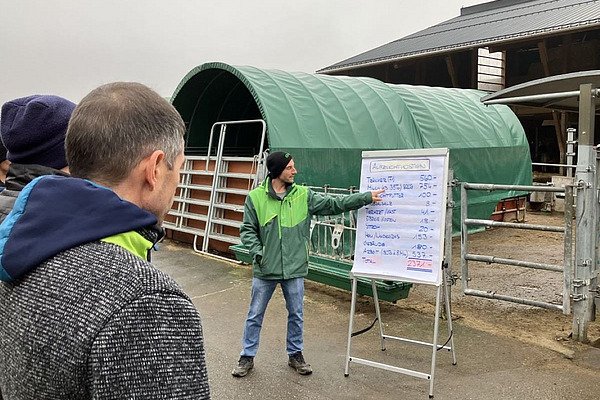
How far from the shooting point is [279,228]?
4.62 meters

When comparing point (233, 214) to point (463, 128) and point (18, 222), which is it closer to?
point (463, 128)

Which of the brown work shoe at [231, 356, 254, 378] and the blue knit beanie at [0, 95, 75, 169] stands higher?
the blue knit beanie at [0, 95, 75, 169]

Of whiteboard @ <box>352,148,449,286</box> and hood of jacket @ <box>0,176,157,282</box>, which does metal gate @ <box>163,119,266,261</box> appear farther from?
hood of jacket @ <box>0,176,157,282</box>

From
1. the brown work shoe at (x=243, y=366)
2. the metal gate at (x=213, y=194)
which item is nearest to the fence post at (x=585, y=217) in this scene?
the brown work shoe at (x=243, y=366)

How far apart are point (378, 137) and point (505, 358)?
18.9 feet

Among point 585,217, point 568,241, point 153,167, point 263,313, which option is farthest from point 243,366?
point 153,167

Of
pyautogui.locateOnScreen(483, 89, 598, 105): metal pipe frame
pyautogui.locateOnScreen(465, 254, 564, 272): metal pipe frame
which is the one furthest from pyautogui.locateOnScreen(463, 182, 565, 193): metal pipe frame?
pyautogui.locateOnScreen(483, 89, 598, 105): metal pipe frame

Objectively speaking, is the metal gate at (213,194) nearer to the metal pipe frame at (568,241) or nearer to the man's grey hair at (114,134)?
the metal pipe frame at (568,241)

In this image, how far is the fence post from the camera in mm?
5176

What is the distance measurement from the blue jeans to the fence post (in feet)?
8.87

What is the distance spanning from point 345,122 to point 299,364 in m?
5.93

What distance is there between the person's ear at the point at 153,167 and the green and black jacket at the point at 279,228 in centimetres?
336

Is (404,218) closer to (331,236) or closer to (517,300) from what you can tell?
(517,300)

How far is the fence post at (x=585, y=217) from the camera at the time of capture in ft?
17.0
